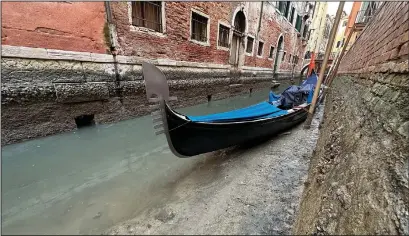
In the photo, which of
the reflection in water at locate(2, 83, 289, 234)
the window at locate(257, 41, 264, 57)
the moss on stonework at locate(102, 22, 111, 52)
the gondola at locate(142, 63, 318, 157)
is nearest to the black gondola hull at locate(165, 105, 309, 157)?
the gondola at locate(142, 63, 318, 157)

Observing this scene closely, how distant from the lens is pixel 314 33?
19.5 m

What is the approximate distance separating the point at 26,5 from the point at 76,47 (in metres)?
0.75

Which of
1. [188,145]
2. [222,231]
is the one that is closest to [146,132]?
[188,145]

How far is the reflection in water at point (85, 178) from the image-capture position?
45.2 inches

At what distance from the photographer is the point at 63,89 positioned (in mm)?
3084

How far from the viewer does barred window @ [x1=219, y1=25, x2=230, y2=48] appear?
268 inches

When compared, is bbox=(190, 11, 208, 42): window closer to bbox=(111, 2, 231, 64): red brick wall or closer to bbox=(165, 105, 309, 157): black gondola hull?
bbox=(111, 2, 231, 64): red brick wall

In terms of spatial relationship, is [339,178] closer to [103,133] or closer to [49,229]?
[49,229]

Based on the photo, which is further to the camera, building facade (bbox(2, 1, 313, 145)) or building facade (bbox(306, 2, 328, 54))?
building facade (bbox(306, 2, 328, 54))

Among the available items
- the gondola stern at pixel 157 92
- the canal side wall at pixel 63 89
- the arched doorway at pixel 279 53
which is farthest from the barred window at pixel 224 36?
the arched doorway at pixel 279 53

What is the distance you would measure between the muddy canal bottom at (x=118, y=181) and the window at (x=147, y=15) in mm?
2609

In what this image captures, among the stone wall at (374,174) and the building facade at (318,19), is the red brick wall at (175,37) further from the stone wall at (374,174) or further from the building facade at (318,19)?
the building facade at (318,19)

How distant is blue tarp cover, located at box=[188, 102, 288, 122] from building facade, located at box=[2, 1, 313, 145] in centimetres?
240

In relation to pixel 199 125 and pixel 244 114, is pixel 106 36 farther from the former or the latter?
pixel 244 114
